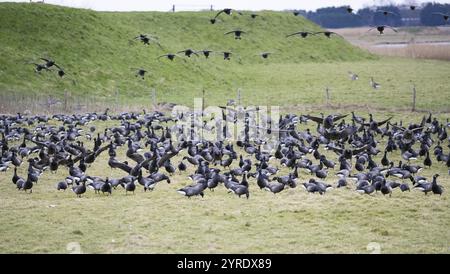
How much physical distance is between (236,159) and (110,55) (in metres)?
35.0

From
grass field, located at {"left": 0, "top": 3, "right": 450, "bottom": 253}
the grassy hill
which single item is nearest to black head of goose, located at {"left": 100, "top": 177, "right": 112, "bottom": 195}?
grass field, located at {"left": 0, "top": 3, "right": 450, "bottom": 253}

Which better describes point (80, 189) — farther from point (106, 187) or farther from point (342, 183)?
point (342, 183)

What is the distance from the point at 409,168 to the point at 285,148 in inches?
194

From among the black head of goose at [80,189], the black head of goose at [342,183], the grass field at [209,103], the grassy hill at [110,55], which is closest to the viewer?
the grass field at [209,103]

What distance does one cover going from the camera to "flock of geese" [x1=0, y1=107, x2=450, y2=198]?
640 inches

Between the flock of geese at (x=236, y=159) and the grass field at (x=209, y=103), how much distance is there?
378mm

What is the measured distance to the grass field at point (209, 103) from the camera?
12055 millimetres

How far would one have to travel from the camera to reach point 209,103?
137 ft

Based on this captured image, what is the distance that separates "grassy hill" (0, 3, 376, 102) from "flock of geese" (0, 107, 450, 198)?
57.8 feet

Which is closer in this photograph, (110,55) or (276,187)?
(276,187)

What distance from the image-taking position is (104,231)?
12.6 meters

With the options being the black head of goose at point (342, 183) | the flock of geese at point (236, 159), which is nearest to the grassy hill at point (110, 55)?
the flock of geese at point (236, 159)

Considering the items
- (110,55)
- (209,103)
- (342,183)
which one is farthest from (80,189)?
(110,55)

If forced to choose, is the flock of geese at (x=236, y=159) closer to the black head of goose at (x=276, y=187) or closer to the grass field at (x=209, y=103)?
Answer: the black head of goose at (x=276, y=187)
